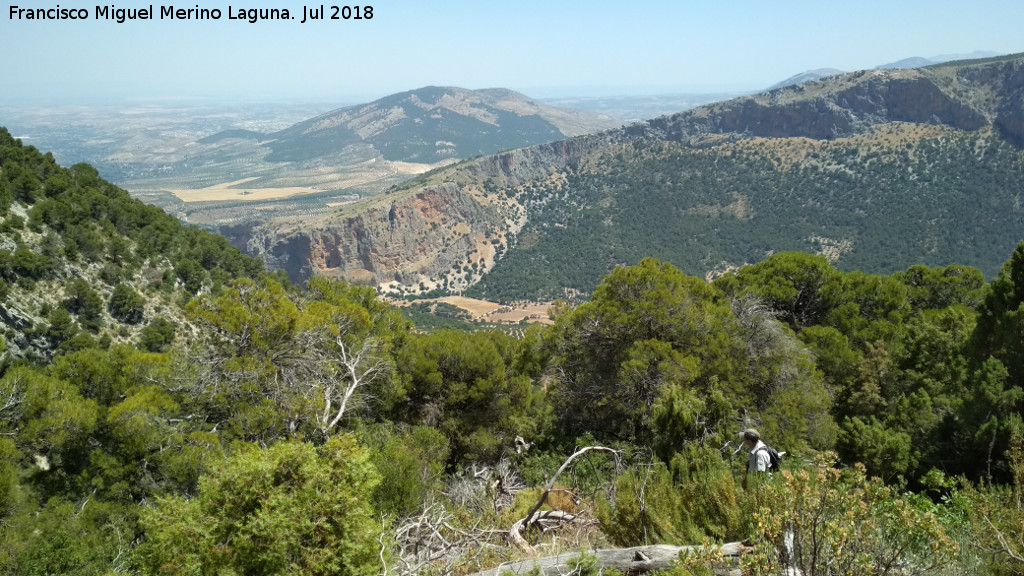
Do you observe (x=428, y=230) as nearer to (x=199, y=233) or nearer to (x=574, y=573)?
(x=199, y=233)

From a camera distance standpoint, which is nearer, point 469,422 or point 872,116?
point 469,422

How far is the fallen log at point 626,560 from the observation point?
13.8ft

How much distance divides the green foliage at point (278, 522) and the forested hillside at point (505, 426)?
0.03m

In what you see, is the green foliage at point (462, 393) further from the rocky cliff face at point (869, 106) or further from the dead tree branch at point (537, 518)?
the rocky cliff face at point (869, 106)

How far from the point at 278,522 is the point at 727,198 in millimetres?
89042

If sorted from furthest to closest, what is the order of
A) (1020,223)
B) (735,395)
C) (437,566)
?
(1020,223) < (735,395) < (437,566)

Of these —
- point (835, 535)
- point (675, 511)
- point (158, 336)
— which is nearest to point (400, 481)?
Answer: point (675, 511)

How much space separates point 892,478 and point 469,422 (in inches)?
323

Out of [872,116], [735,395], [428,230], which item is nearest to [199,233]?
[735,395]

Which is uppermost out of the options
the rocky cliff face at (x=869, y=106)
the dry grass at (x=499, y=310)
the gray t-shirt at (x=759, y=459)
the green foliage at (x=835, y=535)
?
the rocky cliff face at (x=869, y=106)

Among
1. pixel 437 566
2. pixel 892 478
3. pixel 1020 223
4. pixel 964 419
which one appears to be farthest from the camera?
pixel 1020 223

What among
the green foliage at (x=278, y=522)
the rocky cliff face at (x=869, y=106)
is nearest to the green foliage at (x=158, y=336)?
the green foliage at (x=278, y=522)

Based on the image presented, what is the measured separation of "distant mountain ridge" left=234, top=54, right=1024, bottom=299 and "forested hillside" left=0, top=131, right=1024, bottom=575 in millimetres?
55831

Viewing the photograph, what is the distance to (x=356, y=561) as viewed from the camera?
4.55 m
